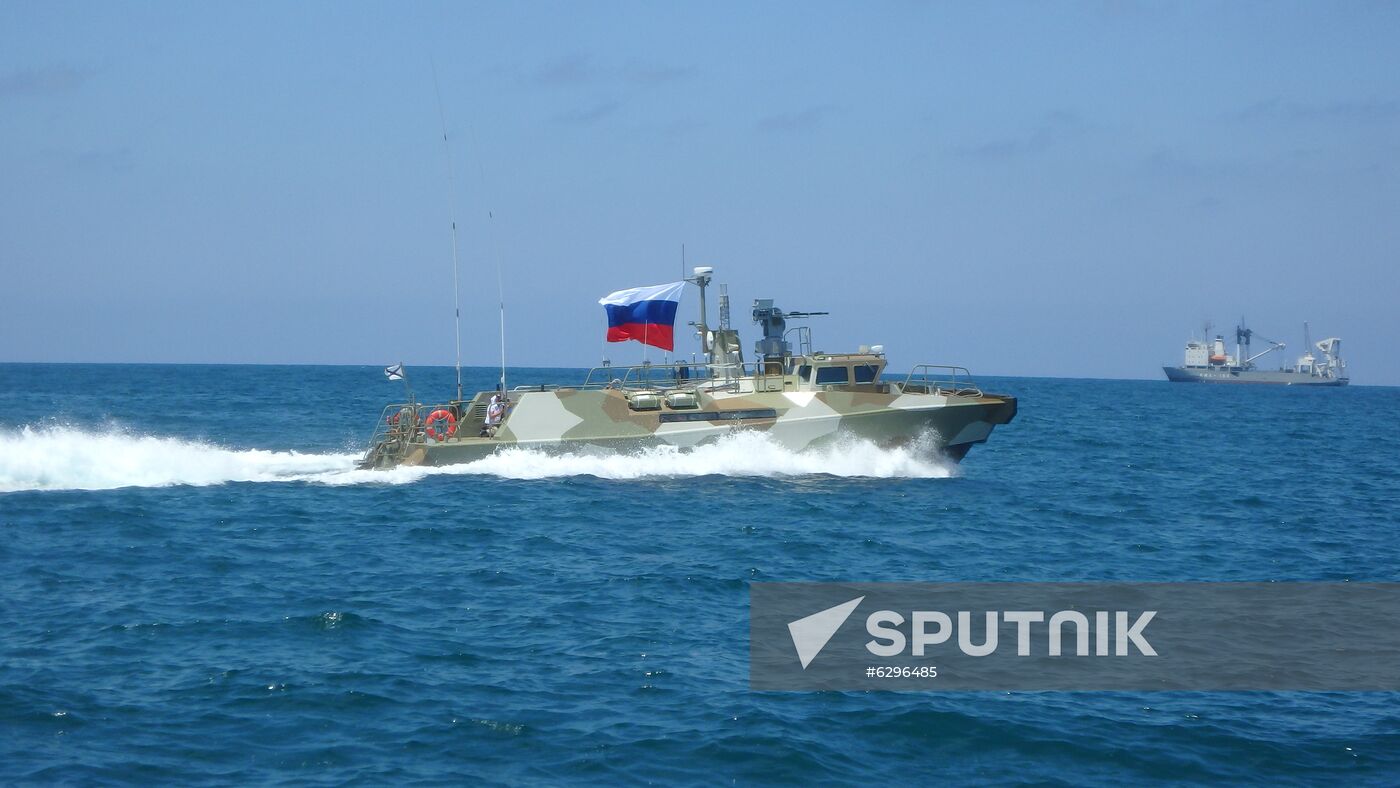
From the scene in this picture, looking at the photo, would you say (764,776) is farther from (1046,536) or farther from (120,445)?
(120,445)

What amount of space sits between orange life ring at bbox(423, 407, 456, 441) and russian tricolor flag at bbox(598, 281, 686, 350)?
419cm

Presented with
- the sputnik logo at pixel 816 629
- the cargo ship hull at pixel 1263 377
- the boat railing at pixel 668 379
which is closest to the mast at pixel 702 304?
the boat railing at pixel 668 379

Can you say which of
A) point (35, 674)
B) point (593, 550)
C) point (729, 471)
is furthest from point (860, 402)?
point (35, 674)

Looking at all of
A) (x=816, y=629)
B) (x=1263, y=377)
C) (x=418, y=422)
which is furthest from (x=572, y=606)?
(x=1263, y=377)

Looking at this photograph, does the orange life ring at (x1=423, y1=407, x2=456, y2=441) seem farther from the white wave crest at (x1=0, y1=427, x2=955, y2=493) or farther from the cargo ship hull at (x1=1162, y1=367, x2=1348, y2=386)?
the cargo ship hull at (x1=1162, y1=367, x2=1348, y2=386)

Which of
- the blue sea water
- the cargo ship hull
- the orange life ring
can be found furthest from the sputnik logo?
the cargo ship hull

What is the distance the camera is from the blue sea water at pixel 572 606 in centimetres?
1026

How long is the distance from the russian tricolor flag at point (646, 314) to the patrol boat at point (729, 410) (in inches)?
28.4

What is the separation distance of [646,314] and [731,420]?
10.3ft

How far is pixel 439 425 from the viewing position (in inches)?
1105

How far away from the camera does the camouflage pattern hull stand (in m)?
26.3

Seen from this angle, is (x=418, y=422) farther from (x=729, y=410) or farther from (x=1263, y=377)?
(x=1263, y=377)

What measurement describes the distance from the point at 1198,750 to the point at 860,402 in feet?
52.6

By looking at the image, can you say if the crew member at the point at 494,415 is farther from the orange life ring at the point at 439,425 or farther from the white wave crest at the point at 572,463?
the orange life ring at the point at 439,425
